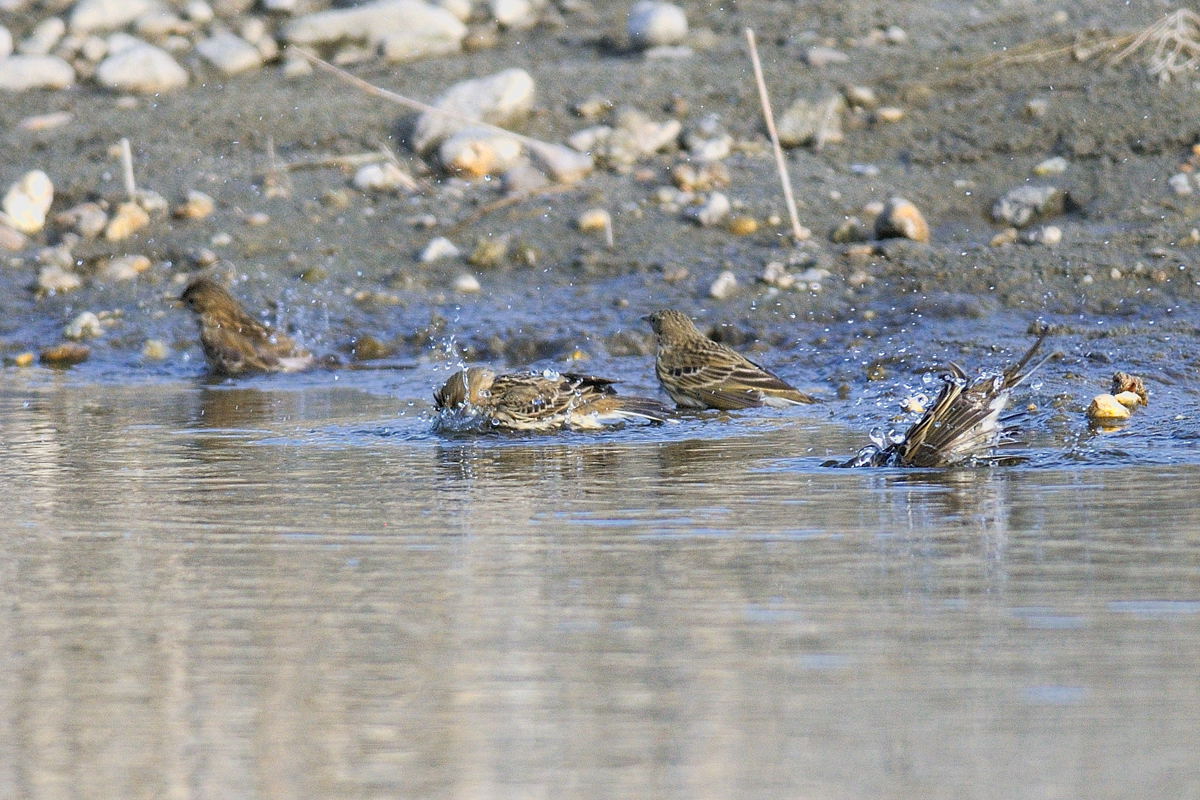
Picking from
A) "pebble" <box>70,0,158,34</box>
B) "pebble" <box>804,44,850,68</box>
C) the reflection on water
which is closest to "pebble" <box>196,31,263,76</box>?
"pebble" <box>70,0,158,34</box>

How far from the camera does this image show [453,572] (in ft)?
14.8

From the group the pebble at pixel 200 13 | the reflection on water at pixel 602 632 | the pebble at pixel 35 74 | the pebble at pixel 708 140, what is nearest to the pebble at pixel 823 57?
the pebble at pixel 708 140

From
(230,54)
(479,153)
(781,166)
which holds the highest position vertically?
(230,54)

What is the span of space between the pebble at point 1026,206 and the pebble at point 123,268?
510 cm

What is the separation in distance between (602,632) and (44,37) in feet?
36.3

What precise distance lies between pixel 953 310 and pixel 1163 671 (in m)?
6.29

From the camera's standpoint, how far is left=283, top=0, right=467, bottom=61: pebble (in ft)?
43.0

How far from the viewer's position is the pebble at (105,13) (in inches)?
537

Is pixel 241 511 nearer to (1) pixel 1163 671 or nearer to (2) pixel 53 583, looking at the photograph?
(2) pixel 53 583

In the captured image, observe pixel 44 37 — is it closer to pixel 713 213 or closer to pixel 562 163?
pixel 562 163

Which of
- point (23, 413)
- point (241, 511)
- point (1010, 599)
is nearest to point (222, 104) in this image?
point (23, 413)

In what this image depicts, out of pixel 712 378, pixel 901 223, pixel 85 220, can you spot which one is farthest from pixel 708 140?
pixel 85 220

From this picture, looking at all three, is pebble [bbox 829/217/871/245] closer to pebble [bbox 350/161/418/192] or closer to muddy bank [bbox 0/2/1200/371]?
muddy bank [bbox 0/2/1200/371]

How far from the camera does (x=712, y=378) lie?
8305 mm
